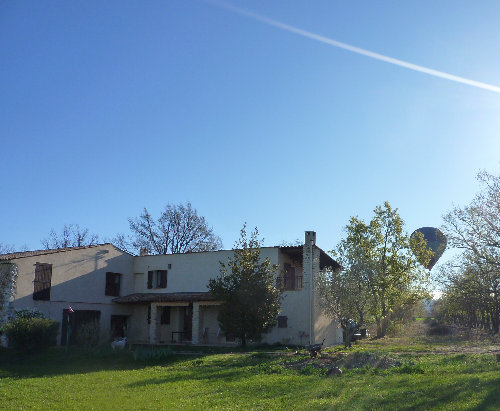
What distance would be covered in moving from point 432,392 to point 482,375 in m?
2.22

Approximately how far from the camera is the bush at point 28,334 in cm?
2203

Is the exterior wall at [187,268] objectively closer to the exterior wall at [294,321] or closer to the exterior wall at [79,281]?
the exterior wall at [79,281]

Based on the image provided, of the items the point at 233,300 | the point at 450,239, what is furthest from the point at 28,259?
the point at 450,239

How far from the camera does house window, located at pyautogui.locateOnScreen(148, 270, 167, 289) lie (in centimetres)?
3250

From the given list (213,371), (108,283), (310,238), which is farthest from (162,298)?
(213,371)

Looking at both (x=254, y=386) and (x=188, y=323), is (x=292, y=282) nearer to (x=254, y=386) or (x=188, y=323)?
(x=188, y=323)

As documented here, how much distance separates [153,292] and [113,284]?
8.68 ft

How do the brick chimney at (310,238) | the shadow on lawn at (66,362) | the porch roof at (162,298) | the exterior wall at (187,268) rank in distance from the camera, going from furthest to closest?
the exterior wall at (187,268)
the porch roof at (162,298)
the brick chimney at (310,238)
the shadow on lawn at (66,362)

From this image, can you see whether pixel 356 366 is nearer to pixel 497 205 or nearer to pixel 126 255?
pixel 497 205

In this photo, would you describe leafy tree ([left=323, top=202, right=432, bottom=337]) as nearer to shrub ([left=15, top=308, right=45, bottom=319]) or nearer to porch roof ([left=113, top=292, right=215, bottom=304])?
porch roof ([left=113, top=292, right=215, bottom=304])

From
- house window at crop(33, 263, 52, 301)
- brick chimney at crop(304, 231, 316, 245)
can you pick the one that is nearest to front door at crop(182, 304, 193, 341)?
house window at crop(33, 263, 52, 301)

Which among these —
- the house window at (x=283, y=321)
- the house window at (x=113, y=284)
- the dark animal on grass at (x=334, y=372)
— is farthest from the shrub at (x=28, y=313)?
the dark animal on grass at (x=334, y=372)

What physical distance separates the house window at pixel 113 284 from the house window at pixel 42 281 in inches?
167

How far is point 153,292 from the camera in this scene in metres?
32.6
